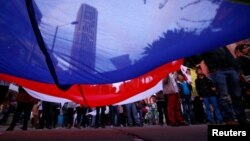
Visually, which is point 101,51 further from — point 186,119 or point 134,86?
point 186,119

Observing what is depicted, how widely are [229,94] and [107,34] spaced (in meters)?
2.32

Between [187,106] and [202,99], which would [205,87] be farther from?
[202,99]

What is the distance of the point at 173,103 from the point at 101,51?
12.2ft

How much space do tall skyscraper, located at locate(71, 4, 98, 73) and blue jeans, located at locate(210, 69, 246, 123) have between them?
215 cm

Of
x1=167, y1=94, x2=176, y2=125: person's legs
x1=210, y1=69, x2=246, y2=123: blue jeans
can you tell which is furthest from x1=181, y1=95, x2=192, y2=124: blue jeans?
x1=210, y1=69, x2=246, y2=123: blue jeans

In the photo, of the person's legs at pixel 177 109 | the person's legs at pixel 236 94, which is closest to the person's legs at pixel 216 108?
the person's legs at pixel 177 109

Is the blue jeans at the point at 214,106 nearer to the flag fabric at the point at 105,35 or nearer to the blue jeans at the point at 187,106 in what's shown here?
the blue jeans at the point at 187,106

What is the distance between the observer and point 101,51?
399 centimetres

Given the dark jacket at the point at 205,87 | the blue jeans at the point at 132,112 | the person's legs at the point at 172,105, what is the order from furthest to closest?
1. the blue jeans at the point at 132,112
2. the dark jacket at the point at 205,87
3. the person's legs at the point at 172,105

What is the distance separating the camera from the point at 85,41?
12.6ft

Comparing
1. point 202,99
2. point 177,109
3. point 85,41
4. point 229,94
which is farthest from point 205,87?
point 85,41

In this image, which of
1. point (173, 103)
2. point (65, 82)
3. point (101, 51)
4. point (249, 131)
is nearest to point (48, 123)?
point (173, 103)

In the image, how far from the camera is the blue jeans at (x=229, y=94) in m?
4.44

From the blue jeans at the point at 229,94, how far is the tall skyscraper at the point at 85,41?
2147 millimetres
